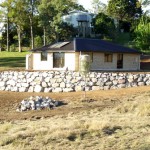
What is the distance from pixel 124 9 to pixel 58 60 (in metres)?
36.5

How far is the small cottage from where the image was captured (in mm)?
40375

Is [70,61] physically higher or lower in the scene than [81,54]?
lower

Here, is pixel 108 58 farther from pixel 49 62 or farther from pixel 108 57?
pixel 49 62

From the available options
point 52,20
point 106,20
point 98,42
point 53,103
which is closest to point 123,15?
point 106,20

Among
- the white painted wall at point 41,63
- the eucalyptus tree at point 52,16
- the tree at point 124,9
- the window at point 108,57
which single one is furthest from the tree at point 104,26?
the white painted wall at point 41,63

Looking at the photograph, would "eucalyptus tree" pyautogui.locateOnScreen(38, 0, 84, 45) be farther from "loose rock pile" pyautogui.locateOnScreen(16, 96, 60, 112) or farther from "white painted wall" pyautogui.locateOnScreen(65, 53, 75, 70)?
"loose rock pile" pyautogui.locateOnScreen(16, 96, 60, 112)

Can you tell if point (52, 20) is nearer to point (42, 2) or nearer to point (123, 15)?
point (42, 2)

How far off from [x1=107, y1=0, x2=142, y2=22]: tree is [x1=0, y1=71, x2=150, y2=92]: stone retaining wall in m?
42.7

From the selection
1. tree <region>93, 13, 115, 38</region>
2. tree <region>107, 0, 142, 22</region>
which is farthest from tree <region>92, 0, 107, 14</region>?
tree <region>93, 13, 115, 38</region>

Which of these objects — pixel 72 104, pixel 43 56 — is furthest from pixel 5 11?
pixel 72 104

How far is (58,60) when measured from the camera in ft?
136

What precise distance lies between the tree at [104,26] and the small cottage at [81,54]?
20.6 m

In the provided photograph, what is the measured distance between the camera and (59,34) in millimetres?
65500

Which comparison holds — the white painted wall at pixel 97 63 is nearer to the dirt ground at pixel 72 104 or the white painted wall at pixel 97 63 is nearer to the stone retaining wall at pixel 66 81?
the stone retaining wall at pixel 66 81
